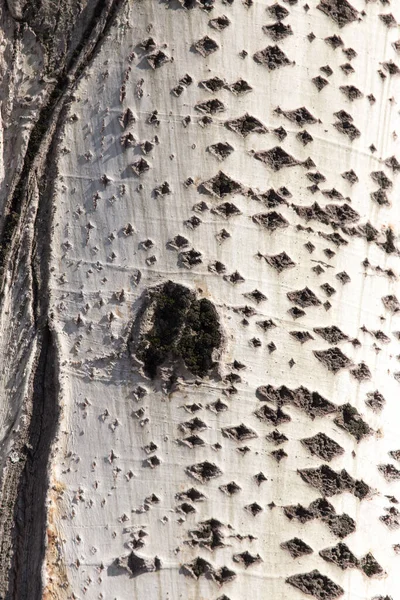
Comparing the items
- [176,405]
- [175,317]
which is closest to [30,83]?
[175,317]

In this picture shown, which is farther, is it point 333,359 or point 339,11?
point 339,11

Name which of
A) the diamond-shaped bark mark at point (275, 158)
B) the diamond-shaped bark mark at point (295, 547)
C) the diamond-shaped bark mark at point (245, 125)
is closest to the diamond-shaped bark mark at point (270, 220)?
the diamond-shaped bark mark at point (275, 158)

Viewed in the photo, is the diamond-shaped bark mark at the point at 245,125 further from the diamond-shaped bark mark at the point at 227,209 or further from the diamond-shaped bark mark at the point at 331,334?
the diamond-shaped bark mark at the point at 331,334

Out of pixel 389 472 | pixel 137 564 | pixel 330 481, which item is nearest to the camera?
pixel 137 564

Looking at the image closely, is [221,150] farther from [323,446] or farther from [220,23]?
[323,446]

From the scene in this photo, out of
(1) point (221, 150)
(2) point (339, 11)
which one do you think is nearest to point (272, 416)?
(1) point (221, 150)

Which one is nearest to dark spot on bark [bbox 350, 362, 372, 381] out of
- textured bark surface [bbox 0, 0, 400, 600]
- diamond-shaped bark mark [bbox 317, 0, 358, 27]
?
textured bark surface [bbox 0, 0, 400, 600]
